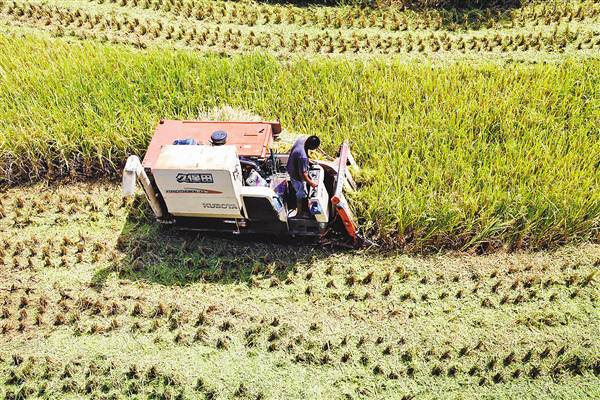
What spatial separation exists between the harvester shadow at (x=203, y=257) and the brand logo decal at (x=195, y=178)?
1.05 metres

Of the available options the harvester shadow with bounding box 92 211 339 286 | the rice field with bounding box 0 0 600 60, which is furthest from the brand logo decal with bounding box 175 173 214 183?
the rice field with bounding box 0 0 600 60

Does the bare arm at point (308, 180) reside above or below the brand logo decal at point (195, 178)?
below

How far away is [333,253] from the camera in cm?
685

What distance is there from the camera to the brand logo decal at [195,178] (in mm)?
6133

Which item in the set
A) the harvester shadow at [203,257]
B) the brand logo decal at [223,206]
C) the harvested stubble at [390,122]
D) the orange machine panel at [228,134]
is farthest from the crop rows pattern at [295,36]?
the brand logo decal at [223,206]

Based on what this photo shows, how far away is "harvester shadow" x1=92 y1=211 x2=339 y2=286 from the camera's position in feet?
21.9

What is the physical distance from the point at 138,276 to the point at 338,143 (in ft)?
9.53

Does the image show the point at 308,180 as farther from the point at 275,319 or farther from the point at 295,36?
the point at 295,36

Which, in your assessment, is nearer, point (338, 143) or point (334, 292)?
point (334, 292)

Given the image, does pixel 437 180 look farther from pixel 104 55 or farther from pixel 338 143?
pixel 104 55

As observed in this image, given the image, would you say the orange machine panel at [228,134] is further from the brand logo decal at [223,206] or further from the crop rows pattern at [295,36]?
the crop rows pattern at [295,36]

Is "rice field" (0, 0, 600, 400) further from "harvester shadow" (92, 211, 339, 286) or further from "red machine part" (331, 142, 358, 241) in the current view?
Answer: "red machine part" (331, 142, 358, 241)

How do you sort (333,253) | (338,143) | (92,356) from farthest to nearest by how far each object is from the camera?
(338,143)
(333,253)
(92,356)

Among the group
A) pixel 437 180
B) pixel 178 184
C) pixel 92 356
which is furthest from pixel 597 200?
pixel 92 356
